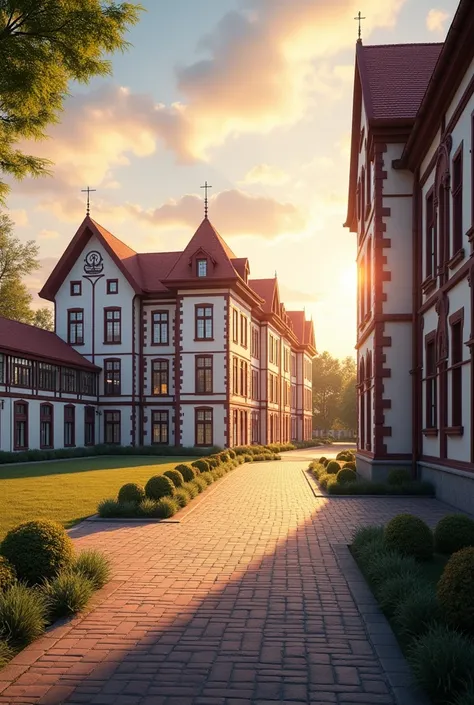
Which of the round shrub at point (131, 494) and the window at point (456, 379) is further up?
the window at point (456, 379)

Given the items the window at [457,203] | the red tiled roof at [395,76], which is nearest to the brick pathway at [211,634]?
the window at [457,203]

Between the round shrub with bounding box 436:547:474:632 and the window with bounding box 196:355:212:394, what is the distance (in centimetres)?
3749

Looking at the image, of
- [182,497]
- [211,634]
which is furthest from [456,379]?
[211,634]

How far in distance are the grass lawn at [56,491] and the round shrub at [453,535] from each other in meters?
7.06

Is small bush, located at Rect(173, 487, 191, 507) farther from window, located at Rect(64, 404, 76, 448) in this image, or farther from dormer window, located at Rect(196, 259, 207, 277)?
dormer window, located at Rect(196, 259, 207, 277)

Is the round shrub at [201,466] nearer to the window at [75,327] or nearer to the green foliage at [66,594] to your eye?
the green foliage at [66,594]

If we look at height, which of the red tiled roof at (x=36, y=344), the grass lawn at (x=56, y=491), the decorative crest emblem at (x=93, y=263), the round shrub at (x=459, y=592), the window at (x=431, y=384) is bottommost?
the grass lawn at (x=56, y=491)

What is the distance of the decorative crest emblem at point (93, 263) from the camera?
158 feet

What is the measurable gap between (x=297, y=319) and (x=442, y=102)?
207 ft

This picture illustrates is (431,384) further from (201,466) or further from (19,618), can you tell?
(19,618)

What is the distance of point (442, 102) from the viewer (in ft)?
52.6

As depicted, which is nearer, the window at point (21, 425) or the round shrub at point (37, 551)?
the round shrub at point (37, 551)

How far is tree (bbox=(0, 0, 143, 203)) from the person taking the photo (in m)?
10.5

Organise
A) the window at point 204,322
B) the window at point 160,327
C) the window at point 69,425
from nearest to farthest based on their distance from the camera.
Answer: the window at point 69,425 → the window at point 204,322 → the window at point 160,327
